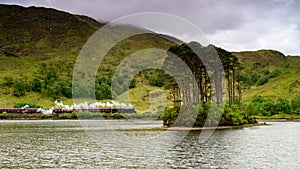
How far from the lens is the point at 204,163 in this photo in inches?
1503

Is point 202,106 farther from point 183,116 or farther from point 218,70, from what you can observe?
point 218,70

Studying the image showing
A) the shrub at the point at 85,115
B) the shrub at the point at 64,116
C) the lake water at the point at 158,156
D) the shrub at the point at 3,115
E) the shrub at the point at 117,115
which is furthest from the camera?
the shrub at the point at 117,115

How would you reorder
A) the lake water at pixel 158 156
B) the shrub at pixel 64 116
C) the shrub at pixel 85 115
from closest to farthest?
the lake water at pixel 158 156 → the shrub at pixel 64 116 → the shrub at pixel 85 115

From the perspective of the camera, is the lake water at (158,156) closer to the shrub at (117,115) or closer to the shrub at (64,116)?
the shrub at (64,116)

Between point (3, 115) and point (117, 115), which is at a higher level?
point (3, 115)

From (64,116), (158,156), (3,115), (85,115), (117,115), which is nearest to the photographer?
(158,156)

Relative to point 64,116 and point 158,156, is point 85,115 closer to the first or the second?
point 64,116

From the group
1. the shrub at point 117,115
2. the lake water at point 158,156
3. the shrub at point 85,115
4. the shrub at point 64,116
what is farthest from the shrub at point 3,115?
the lake water at point 158,156

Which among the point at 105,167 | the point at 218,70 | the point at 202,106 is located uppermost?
the point at 218,70

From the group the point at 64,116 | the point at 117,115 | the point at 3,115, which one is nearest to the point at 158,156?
the point at 117,115

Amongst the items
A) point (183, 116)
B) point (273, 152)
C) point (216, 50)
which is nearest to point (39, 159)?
point (273, 152)

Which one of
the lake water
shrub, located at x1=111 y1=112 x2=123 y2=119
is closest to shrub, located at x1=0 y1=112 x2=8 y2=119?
shrub, located at x1=111 y1=112 x2=123 y2=119

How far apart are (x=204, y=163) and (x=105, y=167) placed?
9063 millimetres

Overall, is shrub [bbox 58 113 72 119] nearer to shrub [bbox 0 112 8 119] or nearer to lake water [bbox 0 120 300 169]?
shrub [bbox 0 112 8 119]
